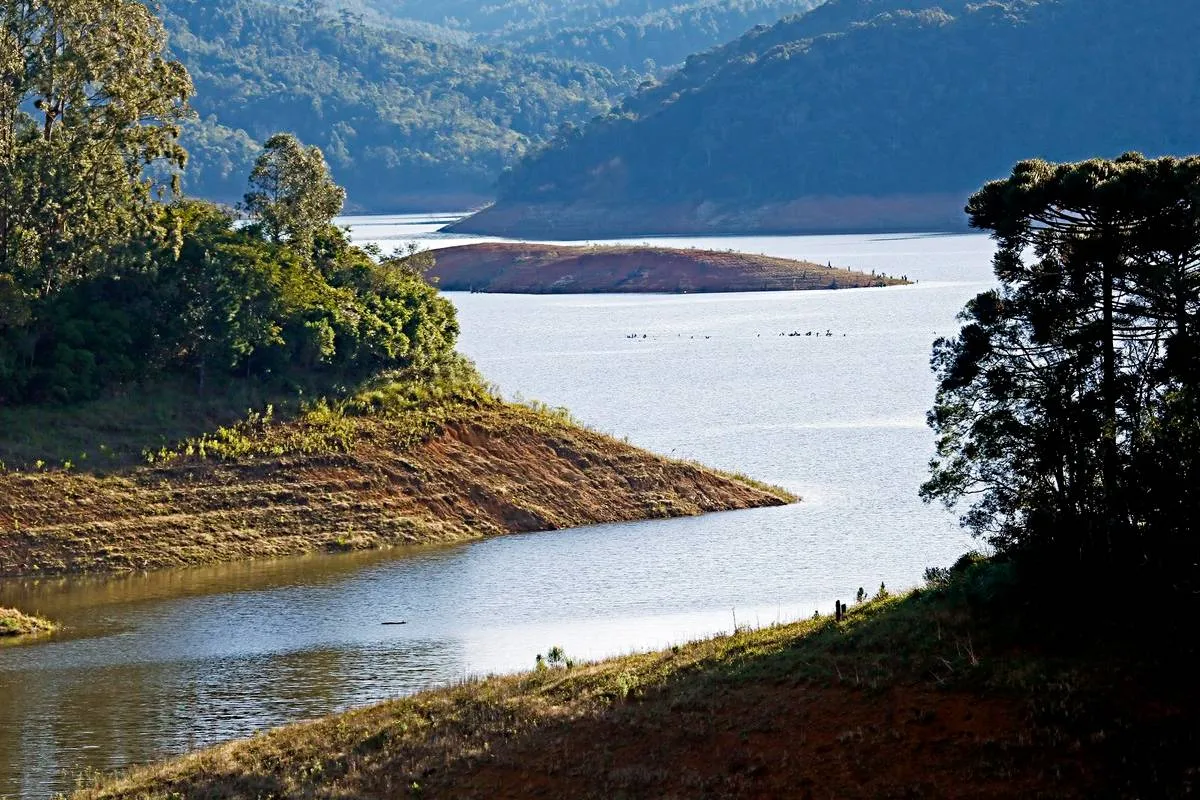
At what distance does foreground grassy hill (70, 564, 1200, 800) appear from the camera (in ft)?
76.1

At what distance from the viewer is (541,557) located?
48531 millimetres

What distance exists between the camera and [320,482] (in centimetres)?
5184

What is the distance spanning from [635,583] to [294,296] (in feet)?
55.7

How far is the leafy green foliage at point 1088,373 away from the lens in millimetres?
25078

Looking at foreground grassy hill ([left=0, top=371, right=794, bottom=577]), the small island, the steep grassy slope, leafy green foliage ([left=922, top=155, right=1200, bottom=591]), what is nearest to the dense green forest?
foreground grassy hill ([left=0, top=371, right=794, bottom=577])

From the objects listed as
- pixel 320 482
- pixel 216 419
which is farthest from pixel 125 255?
pixel 320 482

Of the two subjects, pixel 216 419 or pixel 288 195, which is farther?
pixel 288 195

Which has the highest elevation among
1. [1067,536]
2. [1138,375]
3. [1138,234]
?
[1138,234]

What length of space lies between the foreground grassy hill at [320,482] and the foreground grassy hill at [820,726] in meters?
20.4

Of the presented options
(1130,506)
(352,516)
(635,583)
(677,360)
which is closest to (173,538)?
(352,516)

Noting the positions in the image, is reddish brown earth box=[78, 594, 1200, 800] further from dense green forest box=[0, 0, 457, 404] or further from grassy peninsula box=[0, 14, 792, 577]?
dense green forest box=[0, 0, 457, 404]

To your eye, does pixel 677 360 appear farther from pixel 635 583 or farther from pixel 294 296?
pixel 635 583

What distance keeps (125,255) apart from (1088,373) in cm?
3337

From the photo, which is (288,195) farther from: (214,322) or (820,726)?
(820,726)
